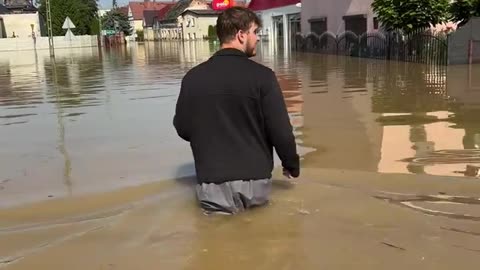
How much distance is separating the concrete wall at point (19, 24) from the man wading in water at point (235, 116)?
228 ft

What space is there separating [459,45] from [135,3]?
123314 mm

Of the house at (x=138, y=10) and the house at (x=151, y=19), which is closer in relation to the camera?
the house at (x=151, y=19)

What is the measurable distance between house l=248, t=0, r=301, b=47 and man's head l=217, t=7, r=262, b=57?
114 ft

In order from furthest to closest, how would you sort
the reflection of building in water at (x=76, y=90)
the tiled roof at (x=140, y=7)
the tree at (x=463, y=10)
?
the tiled roof at (x=140, y=7) → the tree at (x=463, y=10) → the reflection of building in water at (x=76, y=90)

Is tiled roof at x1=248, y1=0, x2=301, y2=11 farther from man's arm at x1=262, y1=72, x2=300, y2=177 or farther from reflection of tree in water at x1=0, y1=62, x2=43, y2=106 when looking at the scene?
man's arm at x1=262, y1=72, x2=300, y2=177

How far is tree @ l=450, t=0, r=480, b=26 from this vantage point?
1878 centimetres

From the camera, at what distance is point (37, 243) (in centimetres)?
412

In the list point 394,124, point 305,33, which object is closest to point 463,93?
point 394,124

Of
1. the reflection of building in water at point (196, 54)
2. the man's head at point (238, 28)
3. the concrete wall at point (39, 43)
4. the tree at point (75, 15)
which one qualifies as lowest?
the reflection of building in water at point (196, 54)

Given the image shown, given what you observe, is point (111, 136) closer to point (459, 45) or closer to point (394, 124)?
point (394, 124)

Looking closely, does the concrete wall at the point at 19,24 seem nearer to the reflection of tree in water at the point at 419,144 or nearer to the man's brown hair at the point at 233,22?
the reflection of tree in water at the point at 419,144

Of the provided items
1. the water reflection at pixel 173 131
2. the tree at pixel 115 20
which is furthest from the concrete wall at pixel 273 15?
the tree at pixel 115 20

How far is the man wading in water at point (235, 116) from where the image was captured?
12.9 feet

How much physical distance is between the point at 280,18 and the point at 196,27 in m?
48.2
